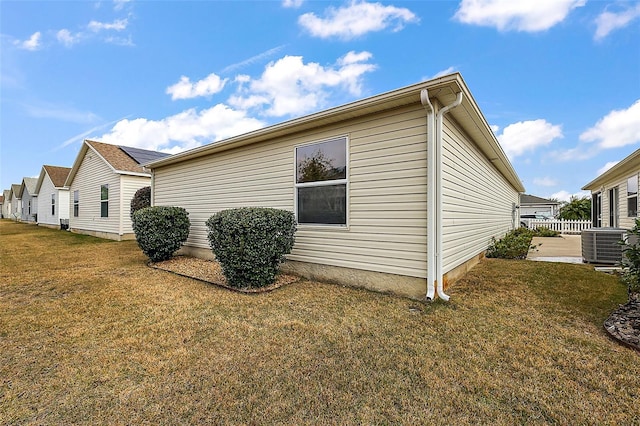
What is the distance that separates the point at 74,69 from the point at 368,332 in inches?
577

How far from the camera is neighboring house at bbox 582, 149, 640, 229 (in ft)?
26.6

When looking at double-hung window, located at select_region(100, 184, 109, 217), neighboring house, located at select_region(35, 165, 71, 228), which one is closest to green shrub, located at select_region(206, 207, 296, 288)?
double-hung window, located at select_region(100, 184, 109, 217)

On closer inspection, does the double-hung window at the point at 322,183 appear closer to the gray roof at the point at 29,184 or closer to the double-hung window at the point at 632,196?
the double-hung window at the point at 632,196

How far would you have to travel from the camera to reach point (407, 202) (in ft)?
14.0

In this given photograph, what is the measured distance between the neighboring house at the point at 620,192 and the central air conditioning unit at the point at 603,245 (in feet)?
4.59

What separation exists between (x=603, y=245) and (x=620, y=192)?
5055 mm

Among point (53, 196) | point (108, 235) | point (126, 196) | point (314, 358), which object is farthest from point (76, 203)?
point (314, 358)

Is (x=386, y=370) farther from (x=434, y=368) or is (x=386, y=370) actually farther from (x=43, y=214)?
(x=43, y=214)

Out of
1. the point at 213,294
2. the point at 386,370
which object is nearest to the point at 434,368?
the point at 386,370

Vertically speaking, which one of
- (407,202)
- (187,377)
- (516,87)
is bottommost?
(187,377)

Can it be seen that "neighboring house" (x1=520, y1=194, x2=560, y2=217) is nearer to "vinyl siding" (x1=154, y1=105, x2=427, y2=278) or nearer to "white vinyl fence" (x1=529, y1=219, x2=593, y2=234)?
"white vinyl fence" (x1=529, y1=219, x2=593, y2=234)

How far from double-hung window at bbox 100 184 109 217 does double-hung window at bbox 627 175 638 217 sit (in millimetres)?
18770

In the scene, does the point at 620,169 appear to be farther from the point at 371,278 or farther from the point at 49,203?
the point at 49,203

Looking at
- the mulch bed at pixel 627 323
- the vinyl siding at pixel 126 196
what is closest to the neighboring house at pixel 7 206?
the vinyl siding at pixel 126 196
